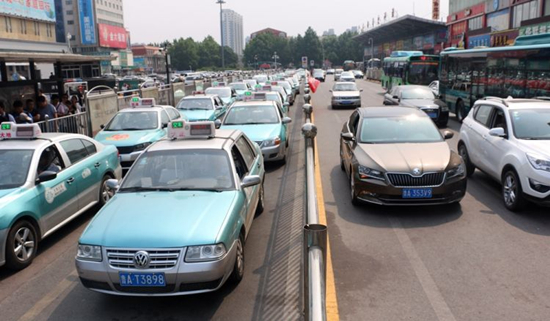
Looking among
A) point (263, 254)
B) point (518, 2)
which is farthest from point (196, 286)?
point (518, 2)

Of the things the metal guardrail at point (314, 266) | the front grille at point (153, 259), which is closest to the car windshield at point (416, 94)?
the metal guardrail at point (314, 266)

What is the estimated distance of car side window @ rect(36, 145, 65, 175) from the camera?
7.08 metres

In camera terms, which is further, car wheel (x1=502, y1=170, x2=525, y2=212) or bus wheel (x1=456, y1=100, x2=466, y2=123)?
bus wheel (x1=456, y1=100, x2=466, y2=123)

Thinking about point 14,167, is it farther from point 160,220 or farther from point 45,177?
point 160,220

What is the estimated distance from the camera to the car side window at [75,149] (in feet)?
25.6

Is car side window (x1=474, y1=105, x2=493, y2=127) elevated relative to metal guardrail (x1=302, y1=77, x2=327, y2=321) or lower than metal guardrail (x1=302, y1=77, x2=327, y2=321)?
elevated

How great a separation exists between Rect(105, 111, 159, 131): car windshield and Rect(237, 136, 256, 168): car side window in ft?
Answer: 17.6

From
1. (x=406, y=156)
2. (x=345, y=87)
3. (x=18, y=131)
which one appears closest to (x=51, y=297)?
(x=18, y=131)

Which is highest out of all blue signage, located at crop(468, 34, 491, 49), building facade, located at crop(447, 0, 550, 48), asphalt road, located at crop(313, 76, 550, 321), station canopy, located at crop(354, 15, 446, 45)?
station canopy, located at crop(354, 15, 446, 45)

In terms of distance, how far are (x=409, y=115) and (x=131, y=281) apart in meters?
6.53

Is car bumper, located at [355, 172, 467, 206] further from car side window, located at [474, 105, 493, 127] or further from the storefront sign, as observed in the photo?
the storefront sign

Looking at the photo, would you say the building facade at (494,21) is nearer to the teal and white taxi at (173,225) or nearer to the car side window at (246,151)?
the car side window at (246,151)

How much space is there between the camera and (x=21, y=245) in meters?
6.17

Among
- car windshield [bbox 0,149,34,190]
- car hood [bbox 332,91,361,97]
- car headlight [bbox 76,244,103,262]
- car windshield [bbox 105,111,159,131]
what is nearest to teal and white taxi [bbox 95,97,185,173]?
car windshield [bbox 105,111,159,131]
